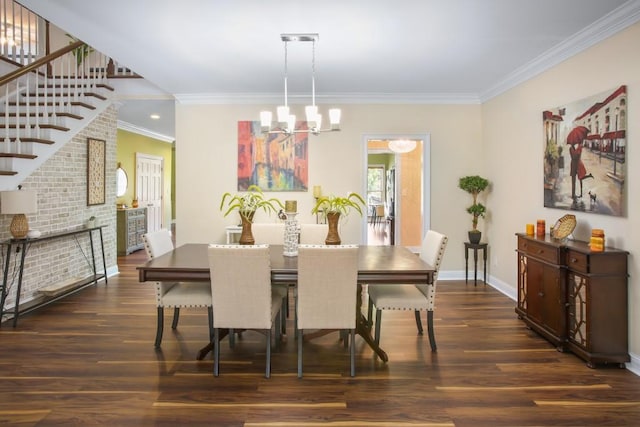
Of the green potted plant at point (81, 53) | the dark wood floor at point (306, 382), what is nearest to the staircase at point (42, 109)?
the green potted plant at point (81, 53)

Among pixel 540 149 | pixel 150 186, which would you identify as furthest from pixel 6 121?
pixel 540 149

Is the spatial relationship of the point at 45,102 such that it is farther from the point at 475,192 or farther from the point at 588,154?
the point at 588,154

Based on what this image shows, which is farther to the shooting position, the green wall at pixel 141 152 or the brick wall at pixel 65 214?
the green wall at pixel 141 152

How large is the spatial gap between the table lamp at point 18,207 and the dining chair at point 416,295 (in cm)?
331

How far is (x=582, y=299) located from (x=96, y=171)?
236 inches

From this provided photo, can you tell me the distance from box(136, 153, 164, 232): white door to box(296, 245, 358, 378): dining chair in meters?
7.69

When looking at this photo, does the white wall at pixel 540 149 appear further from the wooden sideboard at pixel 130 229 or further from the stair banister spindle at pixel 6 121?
the wooden sideboard at pixel 130 229

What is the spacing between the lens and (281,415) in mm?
2539

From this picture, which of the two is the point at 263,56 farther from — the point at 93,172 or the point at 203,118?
the point at 93,172

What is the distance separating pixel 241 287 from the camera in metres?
2.99

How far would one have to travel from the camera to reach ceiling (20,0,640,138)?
3.18 meters

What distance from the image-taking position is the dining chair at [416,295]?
344 centimetres

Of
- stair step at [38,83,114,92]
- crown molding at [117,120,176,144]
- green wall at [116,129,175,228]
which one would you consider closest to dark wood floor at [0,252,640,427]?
stair step at [38,83,114,92]

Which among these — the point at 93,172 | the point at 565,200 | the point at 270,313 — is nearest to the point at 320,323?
the point at 270,313
